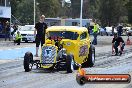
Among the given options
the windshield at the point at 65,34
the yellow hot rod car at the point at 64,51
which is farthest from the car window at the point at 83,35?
the windshield at the point at 65,34

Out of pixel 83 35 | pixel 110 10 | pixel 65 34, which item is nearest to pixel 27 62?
pixel 65 34

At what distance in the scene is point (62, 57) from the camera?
14141 millimetres

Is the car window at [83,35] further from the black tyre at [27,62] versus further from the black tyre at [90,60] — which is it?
the black tyre at [27,62]

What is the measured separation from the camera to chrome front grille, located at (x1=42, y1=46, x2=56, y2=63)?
45.2 feet

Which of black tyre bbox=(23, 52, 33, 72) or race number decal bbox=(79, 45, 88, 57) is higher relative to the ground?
race number decal bbox=(79, 45, 88, 57)

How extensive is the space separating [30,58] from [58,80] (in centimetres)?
263

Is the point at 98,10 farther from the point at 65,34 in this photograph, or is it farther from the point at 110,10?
the point at 65,34

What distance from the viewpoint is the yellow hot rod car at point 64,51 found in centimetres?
1380

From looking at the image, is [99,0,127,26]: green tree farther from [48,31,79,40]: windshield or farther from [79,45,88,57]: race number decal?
[48,31,79,40]: windshield

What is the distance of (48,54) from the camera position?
45.3ft

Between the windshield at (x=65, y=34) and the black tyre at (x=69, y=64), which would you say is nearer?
the black tyre at (x=69, y=64)

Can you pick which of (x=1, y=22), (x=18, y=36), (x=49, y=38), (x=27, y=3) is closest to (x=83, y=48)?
(x=49, y=38)

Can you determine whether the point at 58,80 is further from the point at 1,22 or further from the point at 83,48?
the point at 1,22

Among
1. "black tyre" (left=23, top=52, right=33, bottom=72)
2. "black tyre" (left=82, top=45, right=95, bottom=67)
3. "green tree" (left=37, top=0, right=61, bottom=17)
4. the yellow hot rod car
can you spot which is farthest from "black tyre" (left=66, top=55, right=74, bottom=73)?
"green tree" (left=37, top=0, right=61, bottom=17)
